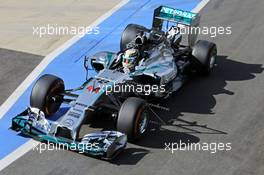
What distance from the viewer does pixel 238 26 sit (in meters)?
17.2

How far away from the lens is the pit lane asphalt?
1044cm

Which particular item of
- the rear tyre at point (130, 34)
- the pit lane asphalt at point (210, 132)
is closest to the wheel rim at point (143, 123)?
the pit lane asphalt at point (210, 132)

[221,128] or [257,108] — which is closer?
[221,128]

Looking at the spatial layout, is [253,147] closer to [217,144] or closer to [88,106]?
[217,144]

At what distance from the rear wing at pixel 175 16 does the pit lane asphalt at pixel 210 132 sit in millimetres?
1440

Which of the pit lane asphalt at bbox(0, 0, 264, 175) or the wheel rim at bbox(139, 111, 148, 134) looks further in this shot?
the wheel rim at bbox(139, 111, 148, 134)

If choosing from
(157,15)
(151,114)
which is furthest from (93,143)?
(157,15)

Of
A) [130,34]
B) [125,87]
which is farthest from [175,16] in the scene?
[125,87]

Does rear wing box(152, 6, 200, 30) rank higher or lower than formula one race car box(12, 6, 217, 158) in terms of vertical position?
higher

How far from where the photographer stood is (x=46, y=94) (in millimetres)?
11656

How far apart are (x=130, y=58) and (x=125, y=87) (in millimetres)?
886

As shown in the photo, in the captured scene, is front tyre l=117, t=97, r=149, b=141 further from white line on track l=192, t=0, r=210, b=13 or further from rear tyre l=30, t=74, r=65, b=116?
white line on track l=192, t=0, r=210, b=13

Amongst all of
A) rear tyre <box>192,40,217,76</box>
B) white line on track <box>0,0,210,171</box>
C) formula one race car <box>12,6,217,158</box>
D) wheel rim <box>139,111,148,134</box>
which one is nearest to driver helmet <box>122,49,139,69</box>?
formula one race car <box>12,6,217,158</box>

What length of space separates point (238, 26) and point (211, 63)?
3.50 m
